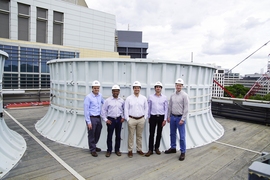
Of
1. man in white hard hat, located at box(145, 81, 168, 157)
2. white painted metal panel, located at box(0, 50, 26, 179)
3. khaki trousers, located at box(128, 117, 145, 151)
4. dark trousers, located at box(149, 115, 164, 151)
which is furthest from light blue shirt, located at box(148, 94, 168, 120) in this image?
white painted metal panel, located at box(0, 50, 26, 179)

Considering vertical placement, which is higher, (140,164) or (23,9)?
(23,9)

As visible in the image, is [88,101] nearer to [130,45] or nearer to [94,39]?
[94,39]

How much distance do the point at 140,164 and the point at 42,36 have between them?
1952 cm

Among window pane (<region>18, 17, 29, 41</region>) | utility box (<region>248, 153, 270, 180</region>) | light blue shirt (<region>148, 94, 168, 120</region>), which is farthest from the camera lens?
window pane (<region>18, 17, 29, 41</region>)

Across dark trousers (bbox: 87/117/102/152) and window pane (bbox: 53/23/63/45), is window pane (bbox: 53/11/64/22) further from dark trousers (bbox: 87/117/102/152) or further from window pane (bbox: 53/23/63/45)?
dark trousers (bbox: 87/117/102/152)

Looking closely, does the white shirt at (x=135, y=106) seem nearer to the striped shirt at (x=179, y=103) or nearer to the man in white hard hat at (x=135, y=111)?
the man in white hard hat at (x=135, y=111)

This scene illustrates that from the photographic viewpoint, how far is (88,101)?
4.66m

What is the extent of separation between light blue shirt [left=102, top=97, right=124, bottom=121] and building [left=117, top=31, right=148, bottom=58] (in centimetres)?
6530

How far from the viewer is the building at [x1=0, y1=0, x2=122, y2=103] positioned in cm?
1516

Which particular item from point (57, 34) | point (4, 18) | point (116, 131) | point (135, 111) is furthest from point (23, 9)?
point (135, 111)

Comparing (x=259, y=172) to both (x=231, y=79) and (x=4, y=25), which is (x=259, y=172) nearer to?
(x=4, y=25)

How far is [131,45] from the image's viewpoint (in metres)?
68.9

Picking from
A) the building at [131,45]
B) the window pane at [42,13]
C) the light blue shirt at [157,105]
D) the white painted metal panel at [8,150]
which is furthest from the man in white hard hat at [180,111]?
the building at [131,45]

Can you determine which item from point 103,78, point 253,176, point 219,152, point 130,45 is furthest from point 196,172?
point 130,45
